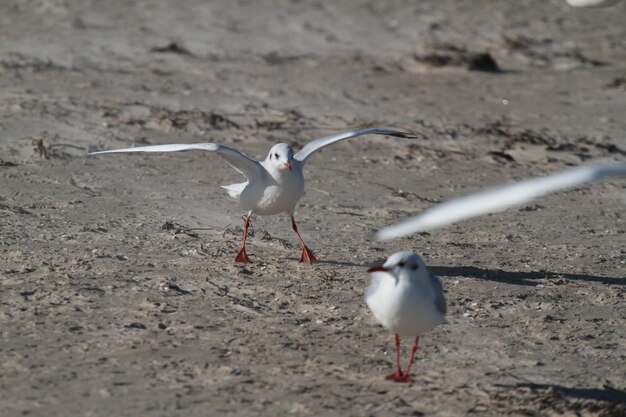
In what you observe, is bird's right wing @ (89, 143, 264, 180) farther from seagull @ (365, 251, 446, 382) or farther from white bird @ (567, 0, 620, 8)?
white bird @ (567, 0, 620, 8)

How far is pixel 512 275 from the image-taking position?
714 cm

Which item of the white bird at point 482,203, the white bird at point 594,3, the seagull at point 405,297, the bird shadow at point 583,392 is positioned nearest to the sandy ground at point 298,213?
the bird shadow at point 583,392

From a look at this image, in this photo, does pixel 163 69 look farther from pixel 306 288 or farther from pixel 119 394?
pixel 119 394

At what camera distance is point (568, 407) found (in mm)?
5125

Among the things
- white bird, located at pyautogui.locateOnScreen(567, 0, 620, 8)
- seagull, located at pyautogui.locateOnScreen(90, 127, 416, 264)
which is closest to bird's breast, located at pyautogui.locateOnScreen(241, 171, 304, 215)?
seagull, located at pyautogui.locateOnScreen(90, 127, 416, 264)

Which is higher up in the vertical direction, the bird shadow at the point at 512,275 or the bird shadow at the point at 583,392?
the bird shadow at the point at 583,392

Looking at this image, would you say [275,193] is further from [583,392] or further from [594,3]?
[594,3]

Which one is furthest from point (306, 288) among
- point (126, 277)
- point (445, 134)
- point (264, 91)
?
point (264, 91)

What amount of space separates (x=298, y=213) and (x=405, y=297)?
3.23 metres

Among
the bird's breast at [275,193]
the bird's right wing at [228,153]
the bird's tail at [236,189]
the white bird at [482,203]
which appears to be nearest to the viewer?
the white bird at [482,203]

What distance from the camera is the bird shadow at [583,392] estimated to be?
530cm

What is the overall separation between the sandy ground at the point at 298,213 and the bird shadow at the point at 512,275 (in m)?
0.02

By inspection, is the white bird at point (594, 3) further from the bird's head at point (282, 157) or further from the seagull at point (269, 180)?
the bird's head at point (282, 157)

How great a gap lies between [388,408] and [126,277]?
7.37 feet
